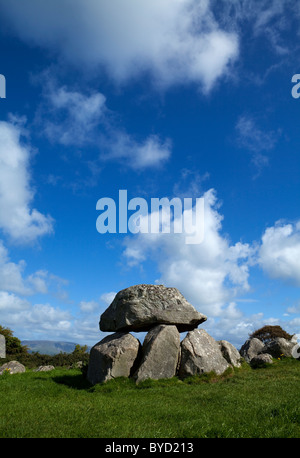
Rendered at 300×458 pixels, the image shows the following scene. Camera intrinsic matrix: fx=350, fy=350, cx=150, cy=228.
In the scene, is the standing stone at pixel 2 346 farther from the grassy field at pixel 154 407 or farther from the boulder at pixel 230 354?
the boulder at pixel 230 354

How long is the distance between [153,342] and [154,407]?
667cm

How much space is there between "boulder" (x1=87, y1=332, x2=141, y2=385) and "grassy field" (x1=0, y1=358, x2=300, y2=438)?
670mm

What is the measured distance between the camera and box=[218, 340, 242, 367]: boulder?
22.7 meters

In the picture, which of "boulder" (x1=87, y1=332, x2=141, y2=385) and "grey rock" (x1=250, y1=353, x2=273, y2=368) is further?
"grey rock" (x1=250, y1=353, x2=273, y2=368)

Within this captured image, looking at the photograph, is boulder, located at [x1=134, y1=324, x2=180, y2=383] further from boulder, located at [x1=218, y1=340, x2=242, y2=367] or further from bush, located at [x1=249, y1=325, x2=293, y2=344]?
bush, located at [x1=249, y1=325, x2=293, y2=344]

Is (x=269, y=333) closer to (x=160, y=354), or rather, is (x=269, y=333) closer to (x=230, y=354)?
(x=230, y=354)

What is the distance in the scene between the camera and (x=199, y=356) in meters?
19.6

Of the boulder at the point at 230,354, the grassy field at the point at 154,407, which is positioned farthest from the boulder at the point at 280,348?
the grassy field at the point at 154,407

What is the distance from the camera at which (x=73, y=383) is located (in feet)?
63.3

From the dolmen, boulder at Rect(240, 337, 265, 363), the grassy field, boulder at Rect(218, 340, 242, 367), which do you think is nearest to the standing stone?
the grassy field

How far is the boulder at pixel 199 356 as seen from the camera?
19219 mm
